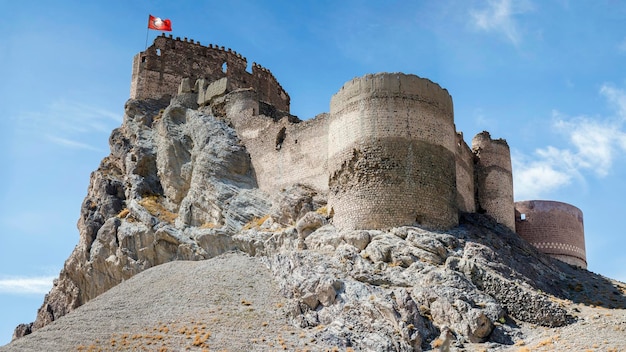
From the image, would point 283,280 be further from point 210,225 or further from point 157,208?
point 157,208

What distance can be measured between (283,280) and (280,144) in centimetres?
986

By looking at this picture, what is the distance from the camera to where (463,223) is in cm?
3744

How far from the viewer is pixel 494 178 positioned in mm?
42125

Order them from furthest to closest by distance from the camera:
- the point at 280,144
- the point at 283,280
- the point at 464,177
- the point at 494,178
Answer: the point at 280,144 < the point at 494,178 < the point at 464,177 < the point at 283,280

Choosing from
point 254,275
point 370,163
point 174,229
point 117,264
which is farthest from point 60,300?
point 370,163

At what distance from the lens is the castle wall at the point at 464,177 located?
39.6 m

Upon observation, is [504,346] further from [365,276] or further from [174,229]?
[174,229]

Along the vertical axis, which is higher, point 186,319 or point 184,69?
point 184,69

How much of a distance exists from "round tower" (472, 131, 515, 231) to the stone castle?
5cm

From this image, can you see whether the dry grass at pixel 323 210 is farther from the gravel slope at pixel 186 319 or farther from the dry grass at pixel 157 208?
the dry grass at pixel 157 208

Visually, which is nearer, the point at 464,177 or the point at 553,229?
the point at 464,177

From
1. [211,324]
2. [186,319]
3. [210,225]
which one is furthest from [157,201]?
[211,324]

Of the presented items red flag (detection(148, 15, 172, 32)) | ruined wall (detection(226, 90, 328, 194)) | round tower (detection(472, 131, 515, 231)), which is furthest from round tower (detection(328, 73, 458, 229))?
red flag (detection(148, 15, 172, 32))

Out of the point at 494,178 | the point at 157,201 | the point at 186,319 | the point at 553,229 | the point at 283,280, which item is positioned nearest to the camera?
the point at 186,319
